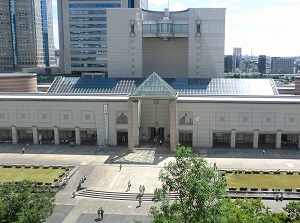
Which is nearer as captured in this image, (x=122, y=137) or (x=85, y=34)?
(x=122, y=137)

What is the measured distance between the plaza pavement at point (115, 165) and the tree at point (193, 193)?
44.5ft

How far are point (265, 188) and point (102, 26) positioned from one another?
12839 centimetres

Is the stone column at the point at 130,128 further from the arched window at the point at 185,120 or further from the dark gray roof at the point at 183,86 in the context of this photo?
the dark gray roof at the point at 183,86

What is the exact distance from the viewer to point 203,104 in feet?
211

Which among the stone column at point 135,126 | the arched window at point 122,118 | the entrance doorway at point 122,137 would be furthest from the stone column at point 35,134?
the stone column at point 135,126

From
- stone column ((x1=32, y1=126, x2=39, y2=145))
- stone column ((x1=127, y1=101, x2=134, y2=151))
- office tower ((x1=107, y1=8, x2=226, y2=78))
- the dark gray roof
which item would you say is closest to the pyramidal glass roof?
stone column ((x1=127, y1=101, x2=134, y2=151))

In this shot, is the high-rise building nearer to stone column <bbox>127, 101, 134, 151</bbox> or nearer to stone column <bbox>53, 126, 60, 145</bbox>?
stone column <bbox>53, 126, 60, 145</bbox>

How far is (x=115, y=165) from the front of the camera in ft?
182

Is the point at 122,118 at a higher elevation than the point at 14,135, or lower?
higher

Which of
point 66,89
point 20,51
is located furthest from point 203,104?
point 20,51

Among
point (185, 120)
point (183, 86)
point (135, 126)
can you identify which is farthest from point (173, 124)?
point (183, 86)

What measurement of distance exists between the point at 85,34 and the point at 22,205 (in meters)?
139

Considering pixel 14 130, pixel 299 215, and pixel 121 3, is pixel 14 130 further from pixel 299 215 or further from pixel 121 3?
pixel 121 3

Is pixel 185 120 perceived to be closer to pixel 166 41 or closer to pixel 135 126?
pixel 135 126
